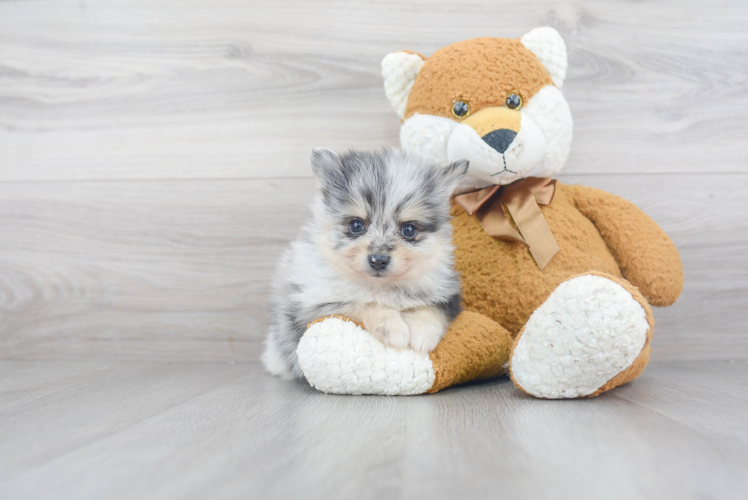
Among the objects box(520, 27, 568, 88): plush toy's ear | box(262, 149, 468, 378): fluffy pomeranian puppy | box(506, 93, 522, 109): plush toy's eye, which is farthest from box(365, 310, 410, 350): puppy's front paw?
box(520, 27, 568, 88): plush toy's ear

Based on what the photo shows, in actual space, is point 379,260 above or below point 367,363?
above

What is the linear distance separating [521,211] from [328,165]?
19.7 inches

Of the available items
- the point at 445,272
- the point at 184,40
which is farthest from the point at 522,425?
the point at 184,40

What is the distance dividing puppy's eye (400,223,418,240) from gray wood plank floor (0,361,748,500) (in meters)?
0.35

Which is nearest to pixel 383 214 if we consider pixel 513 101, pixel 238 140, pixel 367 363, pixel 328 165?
pixel 328 165

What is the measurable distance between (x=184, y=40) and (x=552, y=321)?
1.47m

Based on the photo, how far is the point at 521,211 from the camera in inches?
52.5

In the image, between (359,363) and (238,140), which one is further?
(238,140)

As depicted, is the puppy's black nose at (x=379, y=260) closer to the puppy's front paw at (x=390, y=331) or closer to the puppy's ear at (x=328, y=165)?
the puppy's front paw at (x=390, y=331)

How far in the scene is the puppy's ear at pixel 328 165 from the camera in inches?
48.7

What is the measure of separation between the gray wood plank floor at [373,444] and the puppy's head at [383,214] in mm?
294

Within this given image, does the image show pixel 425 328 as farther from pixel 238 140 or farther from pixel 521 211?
pixel 238 140

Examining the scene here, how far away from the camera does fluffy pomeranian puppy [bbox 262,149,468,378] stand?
3.74 feet

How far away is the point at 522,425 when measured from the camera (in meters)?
0.90
